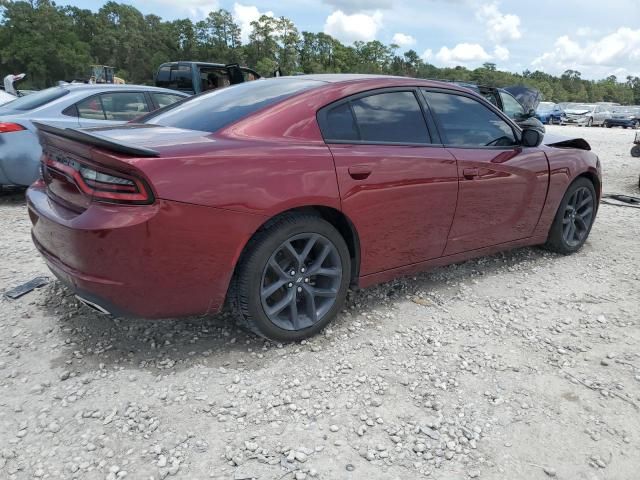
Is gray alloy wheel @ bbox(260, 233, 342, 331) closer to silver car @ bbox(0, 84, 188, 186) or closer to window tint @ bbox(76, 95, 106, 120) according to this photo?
silver car @ bbox(0, 84, 188, 186)

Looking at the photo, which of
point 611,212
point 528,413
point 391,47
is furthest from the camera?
point 391,47

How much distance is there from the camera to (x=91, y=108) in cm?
600

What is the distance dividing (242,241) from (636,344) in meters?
2.45

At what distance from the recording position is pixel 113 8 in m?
80.3

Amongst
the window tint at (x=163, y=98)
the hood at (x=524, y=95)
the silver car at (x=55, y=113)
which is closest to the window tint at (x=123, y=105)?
the silver car at (x=55, y=113)

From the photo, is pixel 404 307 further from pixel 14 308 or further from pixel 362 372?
pixel 14 308

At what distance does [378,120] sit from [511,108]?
961 cm

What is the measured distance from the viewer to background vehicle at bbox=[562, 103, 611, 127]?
1187 inches

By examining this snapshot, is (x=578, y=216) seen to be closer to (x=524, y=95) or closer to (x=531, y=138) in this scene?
(x=531, y=138)

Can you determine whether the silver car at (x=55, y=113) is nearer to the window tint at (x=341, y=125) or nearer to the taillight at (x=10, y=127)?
the taillight at (x=10, y=127)

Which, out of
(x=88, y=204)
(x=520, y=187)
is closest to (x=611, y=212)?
(x=520, y=187)

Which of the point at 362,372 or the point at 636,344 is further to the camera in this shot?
the point at 636,344

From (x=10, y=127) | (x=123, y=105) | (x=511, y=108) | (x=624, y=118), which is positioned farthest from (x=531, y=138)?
(x=624, y=118)

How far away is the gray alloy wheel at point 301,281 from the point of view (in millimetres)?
2719
